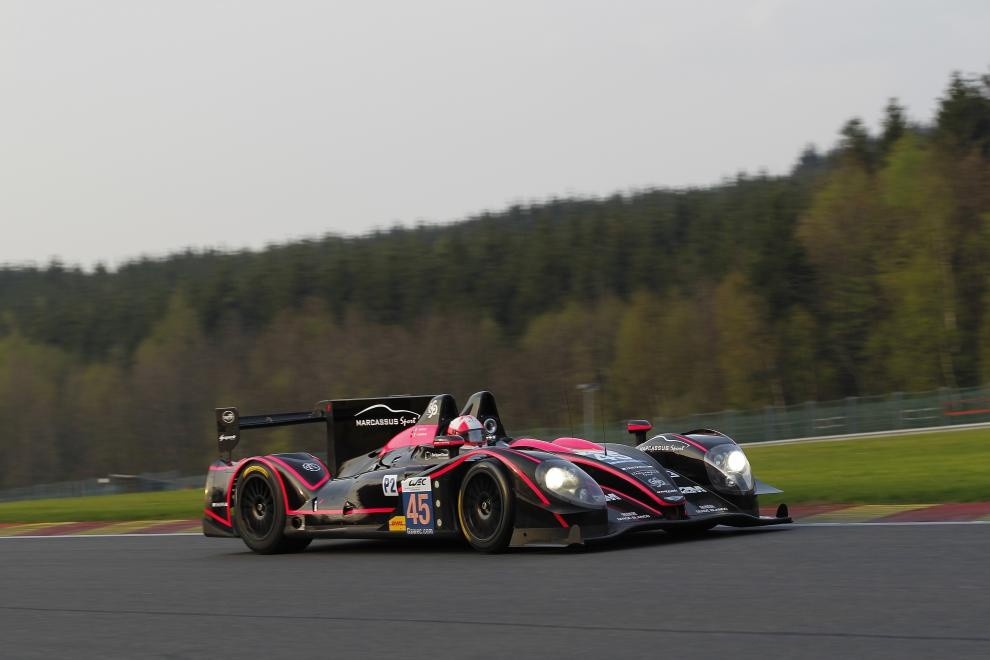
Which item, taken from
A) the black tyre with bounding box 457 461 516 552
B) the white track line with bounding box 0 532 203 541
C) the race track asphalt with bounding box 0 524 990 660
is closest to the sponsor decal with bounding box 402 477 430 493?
the black tyre with bounding box 457 461 516 552

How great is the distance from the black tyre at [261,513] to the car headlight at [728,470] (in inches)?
147

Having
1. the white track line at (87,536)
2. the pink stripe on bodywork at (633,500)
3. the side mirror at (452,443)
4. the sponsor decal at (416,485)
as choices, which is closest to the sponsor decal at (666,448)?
the pink stripe on bodywork at (633,500)

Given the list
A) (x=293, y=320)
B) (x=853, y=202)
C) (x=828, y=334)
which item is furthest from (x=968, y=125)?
(x=293, y=320)

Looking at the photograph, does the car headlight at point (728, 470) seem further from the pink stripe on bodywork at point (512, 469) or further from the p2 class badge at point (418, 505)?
the p2 class badge at point (418, 505)

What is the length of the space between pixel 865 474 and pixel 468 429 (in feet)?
27.1

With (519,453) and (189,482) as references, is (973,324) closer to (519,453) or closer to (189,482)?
(189,482)

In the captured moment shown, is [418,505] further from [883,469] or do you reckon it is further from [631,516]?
[883,469]

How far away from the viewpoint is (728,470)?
10.3 meters

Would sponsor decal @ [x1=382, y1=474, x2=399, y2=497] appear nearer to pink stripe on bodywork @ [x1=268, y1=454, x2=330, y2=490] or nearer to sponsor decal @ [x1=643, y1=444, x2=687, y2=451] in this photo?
pink stripe on bodywork @ [x1=268, y1=454, x2=330, y2=490]

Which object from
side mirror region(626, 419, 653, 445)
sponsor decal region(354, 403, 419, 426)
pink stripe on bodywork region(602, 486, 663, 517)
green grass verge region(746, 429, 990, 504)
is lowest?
green grass verge region(746, 429, 990, 504)

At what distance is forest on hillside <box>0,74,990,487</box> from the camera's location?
65500mm

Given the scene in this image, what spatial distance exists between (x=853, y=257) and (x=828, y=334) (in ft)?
18.0

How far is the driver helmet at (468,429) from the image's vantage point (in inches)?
420

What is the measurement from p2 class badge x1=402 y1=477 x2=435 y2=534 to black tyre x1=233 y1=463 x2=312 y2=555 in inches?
62.8
